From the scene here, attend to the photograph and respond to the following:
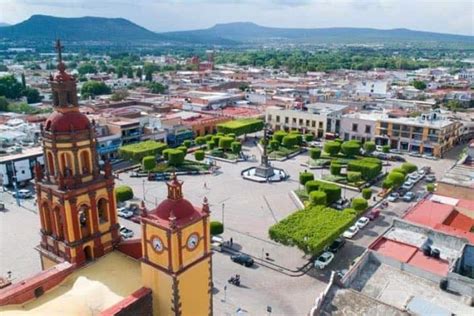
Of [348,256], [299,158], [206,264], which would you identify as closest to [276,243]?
[348,256]

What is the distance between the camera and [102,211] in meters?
25.0

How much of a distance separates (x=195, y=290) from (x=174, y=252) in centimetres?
314

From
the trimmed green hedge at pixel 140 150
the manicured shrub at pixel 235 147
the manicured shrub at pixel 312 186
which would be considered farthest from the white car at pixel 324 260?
the trimmed green hedge at pixel 140 150

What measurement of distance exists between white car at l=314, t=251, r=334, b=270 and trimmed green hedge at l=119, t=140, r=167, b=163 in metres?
36.8

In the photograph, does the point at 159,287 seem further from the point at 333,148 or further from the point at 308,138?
the point at 308,138

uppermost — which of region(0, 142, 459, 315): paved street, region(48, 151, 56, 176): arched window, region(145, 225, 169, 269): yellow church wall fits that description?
region(48, 151, 56, 176): arched window

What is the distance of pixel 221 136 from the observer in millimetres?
77375

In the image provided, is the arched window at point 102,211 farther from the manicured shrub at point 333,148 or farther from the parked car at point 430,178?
the parked car at point 430,178

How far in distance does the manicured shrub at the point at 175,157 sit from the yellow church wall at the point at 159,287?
43.4 meters

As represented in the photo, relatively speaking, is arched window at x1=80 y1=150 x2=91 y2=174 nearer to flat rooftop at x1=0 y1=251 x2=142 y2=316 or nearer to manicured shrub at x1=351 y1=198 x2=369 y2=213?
flat rooftop at x1=0 y1=251 x2=142 y2=316

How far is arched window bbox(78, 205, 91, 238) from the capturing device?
23.7m

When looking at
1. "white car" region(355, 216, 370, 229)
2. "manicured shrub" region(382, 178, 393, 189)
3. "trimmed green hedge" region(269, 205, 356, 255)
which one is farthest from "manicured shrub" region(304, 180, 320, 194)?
"manicured shrub" region(382, 178, 393, 189)

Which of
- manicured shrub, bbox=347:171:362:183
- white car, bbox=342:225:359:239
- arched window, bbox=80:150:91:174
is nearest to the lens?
arched window, bbox=80:150:91:174

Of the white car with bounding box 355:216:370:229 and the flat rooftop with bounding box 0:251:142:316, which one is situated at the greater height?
the flat rooftop with bounding box 0:251:142:316
